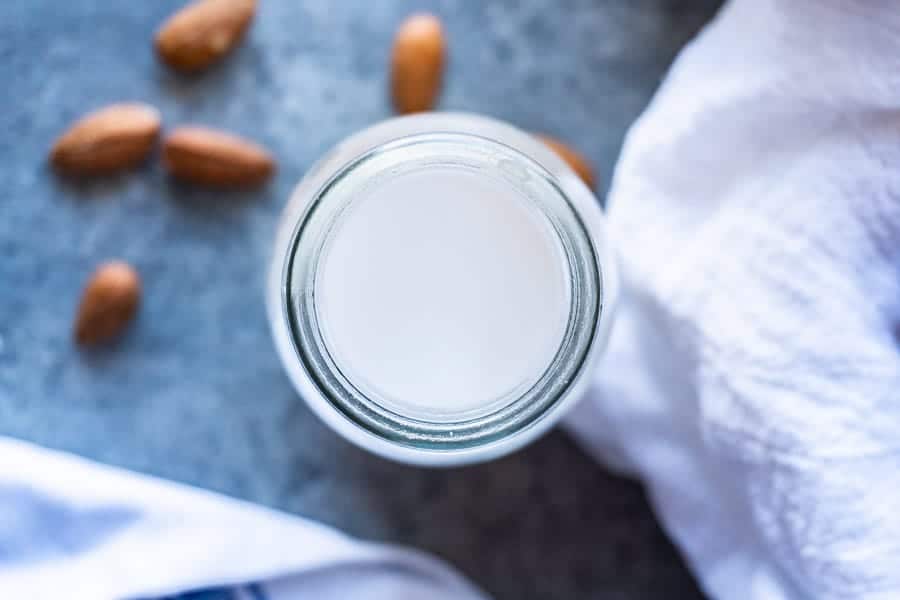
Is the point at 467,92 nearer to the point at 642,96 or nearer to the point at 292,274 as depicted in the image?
the point at 642,96

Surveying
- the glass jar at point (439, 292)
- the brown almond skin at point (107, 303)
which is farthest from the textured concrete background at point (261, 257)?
the glass jar at point (439, 292)

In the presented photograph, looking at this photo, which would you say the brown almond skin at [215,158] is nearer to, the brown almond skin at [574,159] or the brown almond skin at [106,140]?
the brown almond skin at [106,140]

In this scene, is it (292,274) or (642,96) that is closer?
(292,274)

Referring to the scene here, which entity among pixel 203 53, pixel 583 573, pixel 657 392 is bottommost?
pixel 583 573

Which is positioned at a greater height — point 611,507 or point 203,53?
point 203,53

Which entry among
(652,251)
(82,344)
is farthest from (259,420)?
(652,251)
